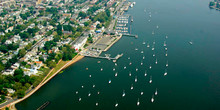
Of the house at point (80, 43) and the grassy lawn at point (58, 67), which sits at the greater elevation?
the house at point (80, 43)

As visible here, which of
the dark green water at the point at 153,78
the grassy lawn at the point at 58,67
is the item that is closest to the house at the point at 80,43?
the dark green water at the point at 153,78

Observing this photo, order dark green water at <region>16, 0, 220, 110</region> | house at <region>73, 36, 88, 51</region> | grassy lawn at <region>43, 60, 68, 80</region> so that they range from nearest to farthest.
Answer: dark green water at <region>16, 0, 220, 110</region>
grassy lawn at <region>43, 60, 68, 80</region>
house at <region>73, 36, 88, 51</region>

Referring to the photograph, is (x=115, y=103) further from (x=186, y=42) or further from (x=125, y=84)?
(x=186, y=42)

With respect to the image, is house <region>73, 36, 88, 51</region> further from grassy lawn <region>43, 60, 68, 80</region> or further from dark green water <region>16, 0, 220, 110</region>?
grassy lawn <region>43, 60, 68, 80</region>

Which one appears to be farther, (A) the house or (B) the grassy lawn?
(A) the house

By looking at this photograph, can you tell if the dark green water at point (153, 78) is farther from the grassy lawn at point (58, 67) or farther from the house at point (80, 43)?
the house at point (80, 43)

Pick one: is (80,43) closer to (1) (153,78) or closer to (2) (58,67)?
(2) (58,67)

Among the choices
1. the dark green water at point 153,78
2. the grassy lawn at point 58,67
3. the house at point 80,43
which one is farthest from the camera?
the house at point 80,43

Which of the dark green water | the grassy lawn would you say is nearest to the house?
the dark green water

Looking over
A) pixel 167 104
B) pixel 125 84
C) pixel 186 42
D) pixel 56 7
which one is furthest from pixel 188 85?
pixel 56 7
